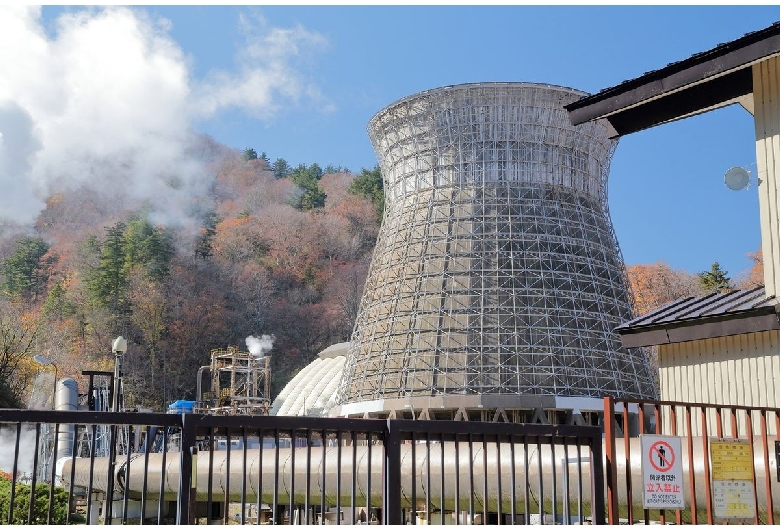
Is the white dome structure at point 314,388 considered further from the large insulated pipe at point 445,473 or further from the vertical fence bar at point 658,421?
the vertical fence bar at point 658,421

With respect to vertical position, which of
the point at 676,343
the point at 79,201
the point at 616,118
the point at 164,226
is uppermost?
the point at 79,201

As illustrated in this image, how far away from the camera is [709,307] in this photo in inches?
516

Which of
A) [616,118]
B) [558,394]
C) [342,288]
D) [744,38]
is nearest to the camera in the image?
[744,38]

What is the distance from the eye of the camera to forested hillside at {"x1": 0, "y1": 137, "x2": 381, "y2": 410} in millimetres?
80250

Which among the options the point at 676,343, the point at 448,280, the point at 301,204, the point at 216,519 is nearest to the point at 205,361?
the point at 301,204

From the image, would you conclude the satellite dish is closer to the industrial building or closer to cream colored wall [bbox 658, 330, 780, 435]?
cream colored wall [bbox 658, 330, 780, 435]

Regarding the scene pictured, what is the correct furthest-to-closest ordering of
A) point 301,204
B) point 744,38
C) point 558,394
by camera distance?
point 301,204, point 558,394, point 744,38

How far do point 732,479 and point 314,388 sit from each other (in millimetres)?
58238

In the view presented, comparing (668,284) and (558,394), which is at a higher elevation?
(668,284)

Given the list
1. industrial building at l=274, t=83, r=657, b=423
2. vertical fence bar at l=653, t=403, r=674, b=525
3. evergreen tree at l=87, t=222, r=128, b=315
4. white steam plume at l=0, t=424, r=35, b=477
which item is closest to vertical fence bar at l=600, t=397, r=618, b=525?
vertical fence bar at l=653, t=403, r=674, b=525

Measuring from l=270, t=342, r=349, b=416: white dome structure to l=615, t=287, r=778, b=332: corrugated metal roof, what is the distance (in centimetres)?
4608

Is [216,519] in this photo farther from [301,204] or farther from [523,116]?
[301,204]

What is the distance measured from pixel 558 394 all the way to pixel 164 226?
210 ft

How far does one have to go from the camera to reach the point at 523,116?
48094 millimetres
